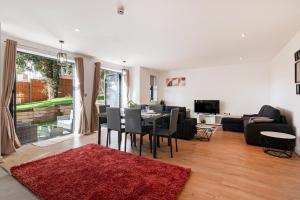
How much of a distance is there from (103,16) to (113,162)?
8.08ft

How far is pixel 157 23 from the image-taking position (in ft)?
9.21

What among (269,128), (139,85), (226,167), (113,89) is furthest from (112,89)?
(269,128)

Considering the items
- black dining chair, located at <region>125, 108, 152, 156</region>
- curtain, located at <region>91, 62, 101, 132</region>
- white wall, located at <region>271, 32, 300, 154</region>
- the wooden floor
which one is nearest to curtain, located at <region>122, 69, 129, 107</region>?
curtain, located at <region>91, 62, 101, 132</region>

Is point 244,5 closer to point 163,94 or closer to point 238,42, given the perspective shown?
point 238,42

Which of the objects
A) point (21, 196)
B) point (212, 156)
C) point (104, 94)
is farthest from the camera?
point (104, 94)

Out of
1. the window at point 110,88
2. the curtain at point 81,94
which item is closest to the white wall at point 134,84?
the window at point 110,88

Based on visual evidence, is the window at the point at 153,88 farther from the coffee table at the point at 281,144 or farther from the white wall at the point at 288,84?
the coffee table at the point at 281,144

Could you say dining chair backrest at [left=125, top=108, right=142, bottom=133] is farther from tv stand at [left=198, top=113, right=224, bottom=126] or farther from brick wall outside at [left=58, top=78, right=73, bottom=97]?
tv stand at [left=198, top=113, right=224, bottom=126]

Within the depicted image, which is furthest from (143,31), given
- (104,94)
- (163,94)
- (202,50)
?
(163,94)

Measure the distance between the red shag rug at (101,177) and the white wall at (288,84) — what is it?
283cm

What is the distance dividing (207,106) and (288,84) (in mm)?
3137

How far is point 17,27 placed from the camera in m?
3.05

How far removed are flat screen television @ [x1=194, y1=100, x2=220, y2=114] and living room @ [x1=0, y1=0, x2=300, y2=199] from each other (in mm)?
1075

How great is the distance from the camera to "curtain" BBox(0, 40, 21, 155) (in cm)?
322
